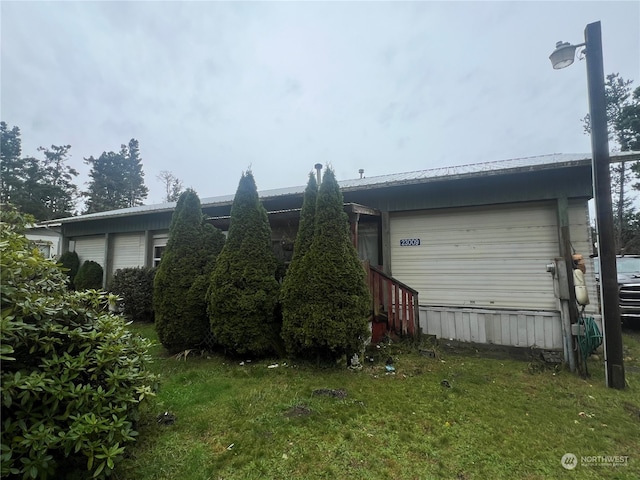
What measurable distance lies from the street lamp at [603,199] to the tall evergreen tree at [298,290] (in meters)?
3.77

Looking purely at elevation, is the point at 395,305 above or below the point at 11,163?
below

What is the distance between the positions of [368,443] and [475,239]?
4828 millimetres

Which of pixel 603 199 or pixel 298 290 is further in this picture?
pixel 298 290

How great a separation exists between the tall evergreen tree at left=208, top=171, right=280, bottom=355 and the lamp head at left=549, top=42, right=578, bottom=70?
15.5ft

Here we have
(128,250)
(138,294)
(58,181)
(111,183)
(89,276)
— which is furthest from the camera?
(111,183)

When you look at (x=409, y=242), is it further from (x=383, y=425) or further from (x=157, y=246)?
(x=157, y=246)

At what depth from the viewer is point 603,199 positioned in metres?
3.82

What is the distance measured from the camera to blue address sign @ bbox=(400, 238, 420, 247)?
21.4 feet

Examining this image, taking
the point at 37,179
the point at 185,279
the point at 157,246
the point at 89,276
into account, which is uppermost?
the point at 37,179

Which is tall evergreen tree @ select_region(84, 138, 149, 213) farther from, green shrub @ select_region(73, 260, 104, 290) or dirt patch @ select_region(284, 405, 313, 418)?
dirt patch @ select_region(284, 405, 313, 418)

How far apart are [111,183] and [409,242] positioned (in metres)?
35.9

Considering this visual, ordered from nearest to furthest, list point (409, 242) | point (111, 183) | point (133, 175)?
point (409, 242) < point (111, 183) < point (133, 175)

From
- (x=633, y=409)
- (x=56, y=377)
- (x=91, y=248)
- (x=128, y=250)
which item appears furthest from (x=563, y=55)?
(x=91, y=248)

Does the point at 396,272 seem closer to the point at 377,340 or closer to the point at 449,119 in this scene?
the point at 377,340
